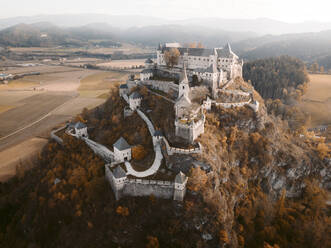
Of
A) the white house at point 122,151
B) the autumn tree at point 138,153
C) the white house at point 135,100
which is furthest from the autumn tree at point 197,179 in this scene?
the white house at point 135,100

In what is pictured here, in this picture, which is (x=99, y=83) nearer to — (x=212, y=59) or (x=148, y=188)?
(x=212, y=59)

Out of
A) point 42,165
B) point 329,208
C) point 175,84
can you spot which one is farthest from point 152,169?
point 329,208

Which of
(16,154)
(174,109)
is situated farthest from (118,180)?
(16,154)

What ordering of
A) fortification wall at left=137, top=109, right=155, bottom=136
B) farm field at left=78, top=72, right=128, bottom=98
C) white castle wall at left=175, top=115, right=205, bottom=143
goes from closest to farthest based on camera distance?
1. white castle wall at left=175, top=115, right=205, bottom=143
2. fortification wall at left=137, top=109, right=155, bottom=136
3. farm field at left=78, top=72, right=128, bottom=98

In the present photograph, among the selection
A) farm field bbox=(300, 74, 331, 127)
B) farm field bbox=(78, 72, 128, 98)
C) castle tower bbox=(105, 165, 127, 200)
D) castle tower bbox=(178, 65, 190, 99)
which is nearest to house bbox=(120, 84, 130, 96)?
castle tower bbox=(178, 65, 190, 99)

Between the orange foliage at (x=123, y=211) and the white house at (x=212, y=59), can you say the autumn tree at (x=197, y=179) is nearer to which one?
the orange foliage at (x=123, y=211)

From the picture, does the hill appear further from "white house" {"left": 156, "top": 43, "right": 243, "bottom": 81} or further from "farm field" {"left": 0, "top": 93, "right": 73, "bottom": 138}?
"farm field" {"left": 0, "top": 93, "right": 73, "bottom": 138}
